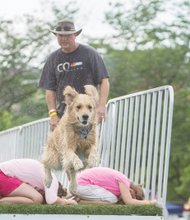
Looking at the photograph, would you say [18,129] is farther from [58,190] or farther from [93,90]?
[93,90]

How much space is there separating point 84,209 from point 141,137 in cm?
256

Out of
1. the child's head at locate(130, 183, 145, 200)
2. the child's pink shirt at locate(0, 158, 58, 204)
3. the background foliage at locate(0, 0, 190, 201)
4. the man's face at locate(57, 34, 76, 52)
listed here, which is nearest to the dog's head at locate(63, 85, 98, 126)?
the man's face at locate(57, 34, 76, 52)

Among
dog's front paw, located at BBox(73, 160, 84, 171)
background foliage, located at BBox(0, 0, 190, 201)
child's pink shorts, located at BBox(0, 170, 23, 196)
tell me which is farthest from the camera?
background foliage, located at BBox(0, 0, 190, 201)

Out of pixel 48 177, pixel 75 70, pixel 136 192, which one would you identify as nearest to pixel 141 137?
pixel 136 192

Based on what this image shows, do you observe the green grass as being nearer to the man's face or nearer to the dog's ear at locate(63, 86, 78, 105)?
the dog's ear at locate(63, 86, 78, 105)

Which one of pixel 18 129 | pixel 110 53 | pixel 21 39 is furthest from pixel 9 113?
pixel 18 129

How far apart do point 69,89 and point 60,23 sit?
118 cm

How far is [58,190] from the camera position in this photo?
28.0 ft

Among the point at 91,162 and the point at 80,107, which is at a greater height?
the point at 80,107

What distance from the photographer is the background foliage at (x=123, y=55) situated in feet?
85.3

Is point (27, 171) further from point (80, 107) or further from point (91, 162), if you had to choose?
point (80, 107)

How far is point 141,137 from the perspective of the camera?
9.84m

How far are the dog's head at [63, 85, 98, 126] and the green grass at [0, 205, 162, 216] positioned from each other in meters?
0.75

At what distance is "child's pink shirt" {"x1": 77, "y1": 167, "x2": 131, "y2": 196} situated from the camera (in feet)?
28.5
